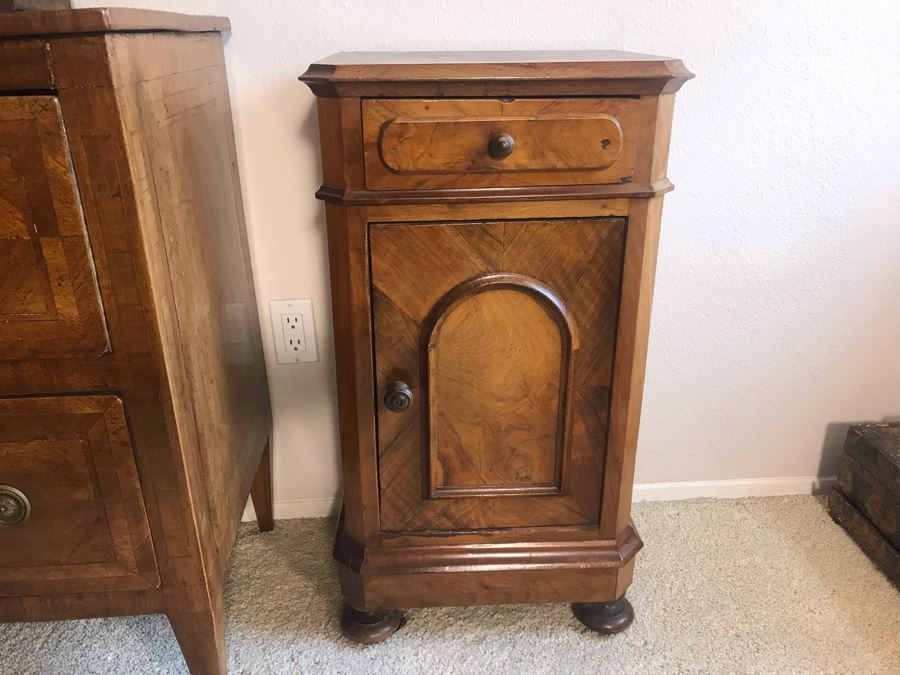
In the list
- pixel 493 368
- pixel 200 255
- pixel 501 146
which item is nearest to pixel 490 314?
pixel 493 368

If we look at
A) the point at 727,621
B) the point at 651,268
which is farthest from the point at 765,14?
the point at 727,621

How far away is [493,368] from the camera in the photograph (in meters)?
0.89

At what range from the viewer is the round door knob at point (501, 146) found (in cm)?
76

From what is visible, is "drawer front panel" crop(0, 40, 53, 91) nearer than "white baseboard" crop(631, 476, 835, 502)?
Yes

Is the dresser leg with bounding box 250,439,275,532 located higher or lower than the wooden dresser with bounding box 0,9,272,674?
lower

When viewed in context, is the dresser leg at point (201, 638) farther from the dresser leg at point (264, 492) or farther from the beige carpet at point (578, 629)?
the dresser leg at point (264, 492)

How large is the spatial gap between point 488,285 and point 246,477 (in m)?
0.52

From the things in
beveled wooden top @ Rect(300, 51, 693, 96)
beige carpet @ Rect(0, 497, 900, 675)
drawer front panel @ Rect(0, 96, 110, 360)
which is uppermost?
→ beveled wooden top @ Rect(300, 51, 693, 96)

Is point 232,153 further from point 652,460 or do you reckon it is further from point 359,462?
point 652,460

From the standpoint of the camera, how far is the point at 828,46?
1.07 metres

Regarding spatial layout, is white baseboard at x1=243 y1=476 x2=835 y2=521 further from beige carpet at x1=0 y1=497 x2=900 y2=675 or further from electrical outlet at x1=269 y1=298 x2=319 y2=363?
electrical outlet at x1=269 y1=298 x2=319 y2=363

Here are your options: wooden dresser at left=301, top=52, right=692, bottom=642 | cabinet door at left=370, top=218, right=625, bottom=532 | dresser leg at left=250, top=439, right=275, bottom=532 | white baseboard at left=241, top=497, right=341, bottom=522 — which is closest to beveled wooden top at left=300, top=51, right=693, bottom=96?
wooden dresser at left=301, top=52, right=692, bottom=642

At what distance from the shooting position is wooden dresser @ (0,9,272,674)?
641 millimetres

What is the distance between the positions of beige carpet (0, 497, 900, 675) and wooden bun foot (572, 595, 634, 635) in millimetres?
17
